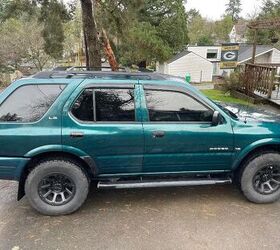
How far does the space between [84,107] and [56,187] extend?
1.03 metres

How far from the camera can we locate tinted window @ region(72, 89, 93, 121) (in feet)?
12.5

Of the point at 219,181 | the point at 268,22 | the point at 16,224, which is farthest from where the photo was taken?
the point at 268,22

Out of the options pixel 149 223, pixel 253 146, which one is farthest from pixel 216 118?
pixel 149 223

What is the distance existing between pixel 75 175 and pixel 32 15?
795cm

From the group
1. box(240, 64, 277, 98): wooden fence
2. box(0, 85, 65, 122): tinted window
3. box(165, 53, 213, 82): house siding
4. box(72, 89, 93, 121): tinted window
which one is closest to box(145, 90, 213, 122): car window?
box(72, 89, 93, 121): tinted window

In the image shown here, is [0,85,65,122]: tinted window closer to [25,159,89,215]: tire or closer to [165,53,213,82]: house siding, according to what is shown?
[25,159,89,215]: tire

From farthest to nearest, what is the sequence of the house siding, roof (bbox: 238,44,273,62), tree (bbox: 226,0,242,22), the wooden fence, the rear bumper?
tree (bbox: 226,0,242,22)
the house siding
roof (bbox: 238,44,273,62)
the wooden fence
the rear bumper

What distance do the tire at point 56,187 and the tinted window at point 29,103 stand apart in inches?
23.0

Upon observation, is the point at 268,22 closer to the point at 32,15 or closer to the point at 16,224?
the point at 32,15

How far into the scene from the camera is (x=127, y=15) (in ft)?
35.8

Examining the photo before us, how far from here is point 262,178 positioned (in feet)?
13.9

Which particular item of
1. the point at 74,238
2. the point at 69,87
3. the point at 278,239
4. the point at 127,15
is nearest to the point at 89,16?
the point at 127,15

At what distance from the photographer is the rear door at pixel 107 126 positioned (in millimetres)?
3775

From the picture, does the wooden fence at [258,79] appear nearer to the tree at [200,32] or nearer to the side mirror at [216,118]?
the side mirror at [216,118]
